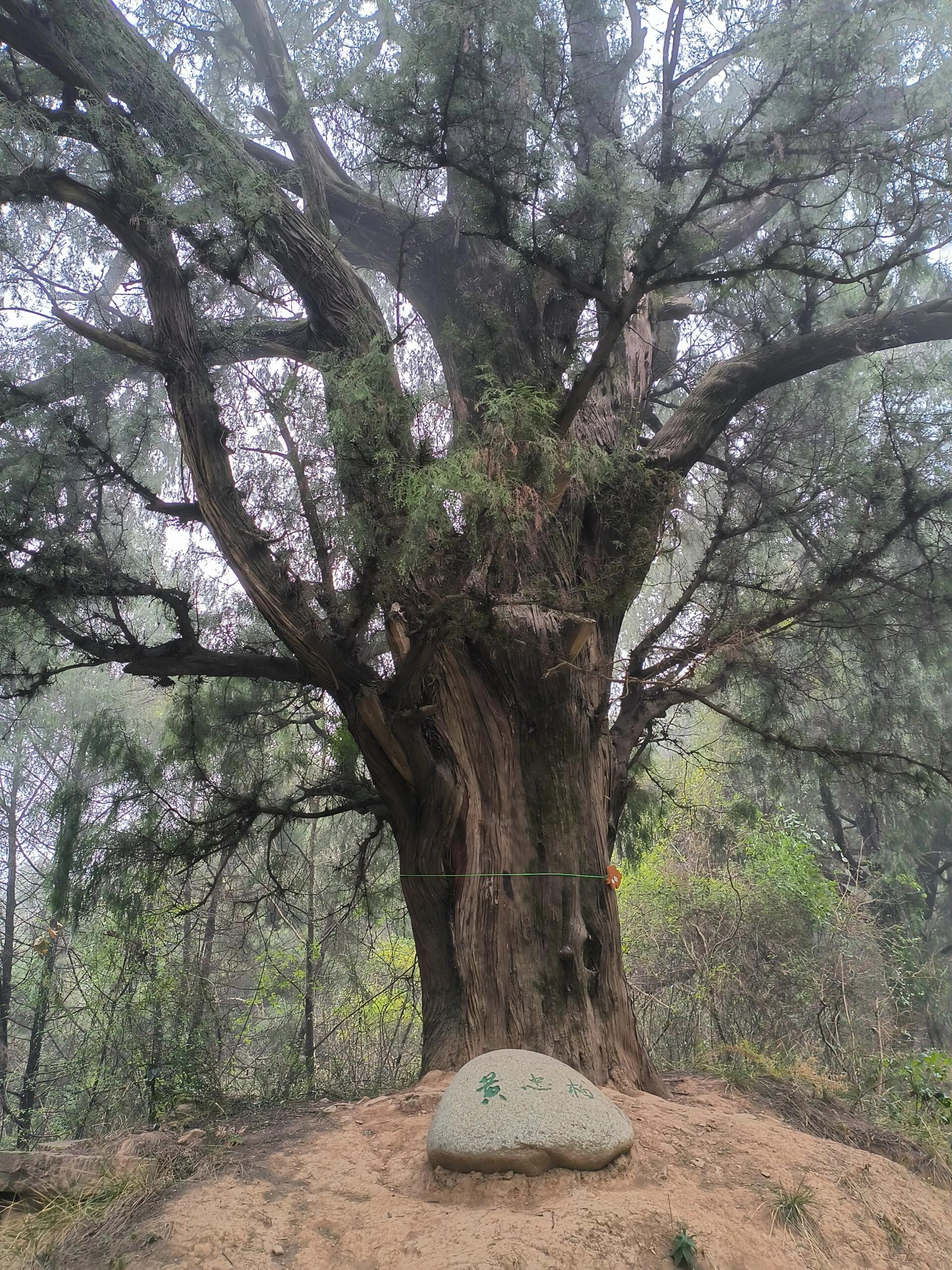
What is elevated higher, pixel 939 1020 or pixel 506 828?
pixel 506 828

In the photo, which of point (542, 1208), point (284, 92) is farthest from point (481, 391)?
point (542, 1208)

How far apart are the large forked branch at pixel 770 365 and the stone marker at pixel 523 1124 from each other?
132 inches

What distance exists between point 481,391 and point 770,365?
1823mm

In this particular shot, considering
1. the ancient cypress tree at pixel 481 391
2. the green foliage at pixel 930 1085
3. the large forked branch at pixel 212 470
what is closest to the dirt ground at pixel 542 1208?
the ancient cypress tree at pixel 481 391

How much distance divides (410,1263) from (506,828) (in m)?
2.10

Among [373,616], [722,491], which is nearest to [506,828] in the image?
[373,616]

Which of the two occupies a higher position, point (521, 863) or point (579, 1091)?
point (521, 863)

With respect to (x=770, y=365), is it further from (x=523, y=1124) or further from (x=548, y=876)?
(x=523, y=1124)

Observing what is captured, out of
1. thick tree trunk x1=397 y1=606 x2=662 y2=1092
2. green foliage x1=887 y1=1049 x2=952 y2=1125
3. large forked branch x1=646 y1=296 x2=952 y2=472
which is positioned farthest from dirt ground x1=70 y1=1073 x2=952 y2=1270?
large forked branch x1=646 y1=296 x2=952 y2=472

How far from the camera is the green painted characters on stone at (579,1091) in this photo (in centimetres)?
302

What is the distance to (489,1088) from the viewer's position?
2988 millimetres

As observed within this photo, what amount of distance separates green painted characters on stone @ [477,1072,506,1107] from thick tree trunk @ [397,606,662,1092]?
31.9 inches

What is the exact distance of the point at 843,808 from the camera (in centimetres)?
1317

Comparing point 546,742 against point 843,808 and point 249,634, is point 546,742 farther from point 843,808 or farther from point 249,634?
point 843,808
